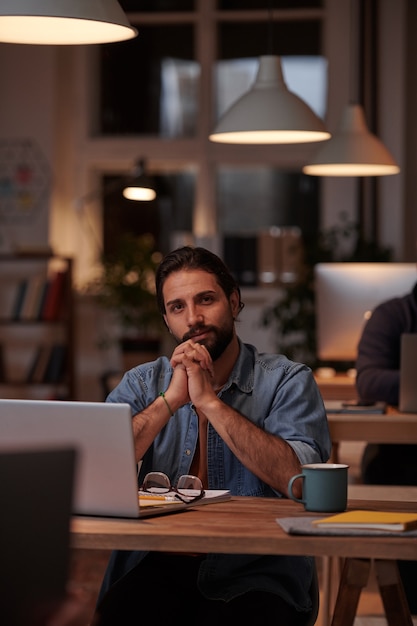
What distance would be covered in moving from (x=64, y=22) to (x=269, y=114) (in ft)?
5.05

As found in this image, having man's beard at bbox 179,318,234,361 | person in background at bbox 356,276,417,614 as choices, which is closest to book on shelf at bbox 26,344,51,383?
person in background at bbox 356,276,417,614

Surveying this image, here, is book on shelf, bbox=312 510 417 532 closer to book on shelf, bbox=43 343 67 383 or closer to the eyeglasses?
the eyeglasses

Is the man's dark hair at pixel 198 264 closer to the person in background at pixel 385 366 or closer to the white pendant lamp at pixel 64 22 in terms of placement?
the white pendant lamp at pixel 64 22

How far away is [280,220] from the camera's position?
8.54m

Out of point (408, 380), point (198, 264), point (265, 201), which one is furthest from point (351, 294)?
point (265, 201)

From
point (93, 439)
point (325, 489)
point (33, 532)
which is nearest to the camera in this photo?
point (33, 532)

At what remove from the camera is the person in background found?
13.1 ft

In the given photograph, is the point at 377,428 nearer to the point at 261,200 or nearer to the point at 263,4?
the point at 261,200

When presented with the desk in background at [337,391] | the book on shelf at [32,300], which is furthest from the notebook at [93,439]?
the book on shelf at [32,300]

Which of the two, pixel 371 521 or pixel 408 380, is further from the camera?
pixel 408 380

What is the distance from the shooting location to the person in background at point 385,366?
4004mm

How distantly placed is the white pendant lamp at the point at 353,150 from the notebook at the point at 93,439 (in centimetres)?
326

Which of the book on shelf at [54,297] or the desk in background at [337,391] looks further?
the book on shelf at [54,297]

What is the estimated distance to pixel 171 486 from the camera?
7.63 ft
